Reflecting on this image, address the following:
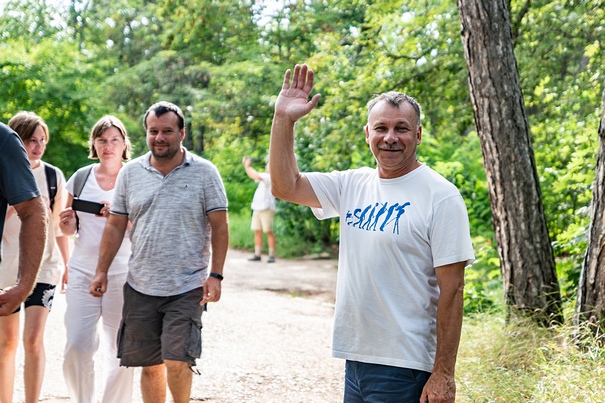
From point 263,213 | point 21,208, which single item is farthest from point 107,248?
point 263,213

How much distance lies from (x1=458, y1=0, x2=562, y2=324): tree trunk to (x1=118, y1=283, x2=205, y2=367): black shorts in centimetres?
297

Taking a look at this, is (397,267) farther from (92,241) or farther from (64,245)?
(64,245)

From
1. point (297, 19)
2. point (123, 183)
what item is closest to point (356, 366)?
point (123, 183)

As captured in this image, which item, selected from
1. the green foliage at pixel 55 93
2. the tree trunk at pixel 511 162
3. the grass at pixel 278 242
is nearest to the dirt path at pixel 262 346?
the tree trunk at pixel 511 162

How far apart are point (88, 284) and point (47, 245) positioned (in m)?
0.39

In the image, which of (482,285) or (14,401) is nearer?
(14,401)

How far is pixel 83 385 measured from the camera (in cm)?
531

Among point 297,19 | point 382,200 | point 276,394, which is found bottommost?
point 276,394

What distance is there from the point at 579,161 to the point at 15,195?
617 cm

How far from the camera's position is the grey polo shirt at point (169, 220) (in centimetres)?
499

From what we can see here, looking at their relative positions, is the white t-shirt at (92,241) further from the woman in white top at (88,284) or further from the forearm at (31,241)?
the forearm at (31,241)

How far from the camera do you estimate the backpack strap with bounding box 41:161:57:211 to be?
573 cm

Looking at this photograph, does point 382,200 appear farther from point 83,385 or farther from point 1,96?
point 1,96

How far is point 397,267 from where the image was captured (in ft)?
10.8
